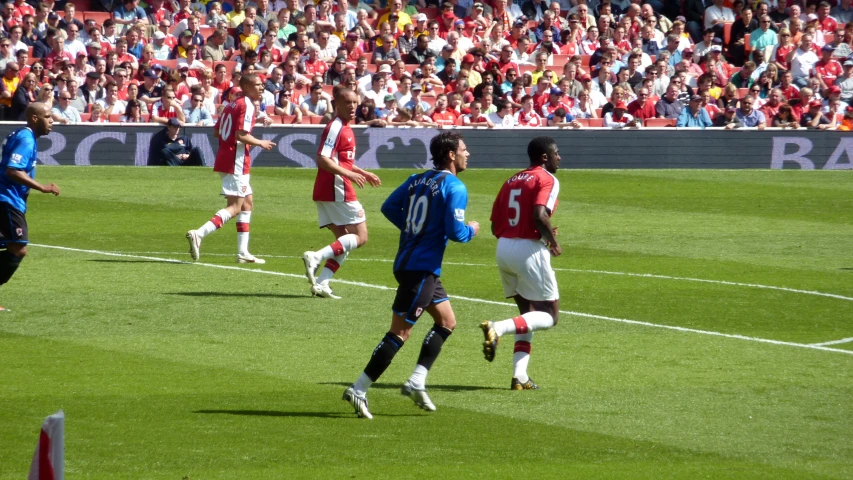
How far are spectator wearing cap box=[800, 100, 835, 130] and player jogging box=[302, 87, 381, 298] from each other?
Answer: 54.1 ft

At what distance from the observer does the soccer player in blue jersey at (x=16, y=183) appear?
1056 cm

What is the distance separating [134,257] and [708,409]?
8628mm

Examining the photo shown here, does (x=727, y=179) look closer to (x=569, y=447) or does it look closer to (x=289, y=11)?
(x=289, y=11)

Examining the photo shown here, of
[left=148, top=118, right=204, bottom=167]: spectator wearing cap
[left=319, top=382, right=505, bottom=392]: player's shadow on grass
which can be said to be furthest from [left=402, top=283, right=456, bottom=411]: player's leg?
A: [left=148, top=118, right=204, bottom=167]: spectator wearing cap

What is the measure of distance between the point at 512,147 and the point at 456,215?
1722 cm

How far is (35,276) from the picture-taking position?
1317 centimetres

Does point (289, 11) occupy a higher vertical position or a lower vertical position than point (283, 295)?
higher

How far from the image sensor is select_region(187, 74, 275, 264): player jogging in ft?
45.7

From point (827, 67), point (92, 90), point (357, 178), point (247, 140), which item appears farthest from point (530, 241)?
point (827, 67)

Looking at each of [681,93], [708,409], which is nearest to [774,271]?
[708,409]

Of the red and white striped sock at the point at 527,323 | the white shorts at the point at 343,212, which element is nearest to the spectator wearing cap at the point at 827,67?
the white shorts at the point at 343,212

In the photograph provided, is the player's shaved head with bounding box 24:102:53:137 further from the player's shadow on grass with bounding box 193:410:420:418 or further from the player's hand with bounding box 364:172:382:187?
the player's shadow on grass with bounding box 193:410:420:418

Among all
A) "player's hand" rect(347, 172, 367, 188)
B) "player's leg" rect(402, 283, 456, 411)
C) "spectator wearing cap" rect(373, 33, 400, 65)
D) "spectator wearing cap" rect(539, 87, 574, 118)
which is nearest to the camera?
"player's leg" rect(402, 283, 456, 411)

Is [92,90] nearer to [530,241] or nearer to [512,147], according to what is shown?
[512,147]
